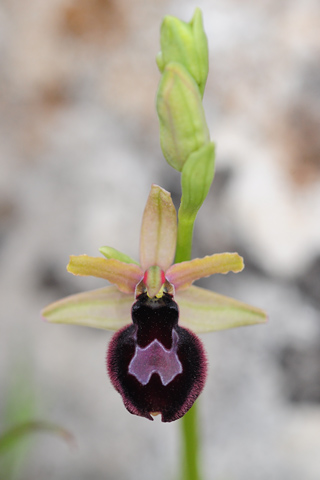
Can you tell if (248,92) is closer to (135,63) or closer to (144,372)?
(135,63)

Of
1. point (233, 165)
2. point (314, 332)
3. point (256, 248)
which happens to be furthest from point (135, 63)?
point (314, 332)

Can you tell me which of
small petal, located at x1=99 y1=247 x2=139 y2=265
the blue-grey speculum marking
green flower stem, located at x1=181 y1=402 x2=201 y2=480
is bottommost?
green flower stem, located at x1=181 y1=402 x2=201 y2=480

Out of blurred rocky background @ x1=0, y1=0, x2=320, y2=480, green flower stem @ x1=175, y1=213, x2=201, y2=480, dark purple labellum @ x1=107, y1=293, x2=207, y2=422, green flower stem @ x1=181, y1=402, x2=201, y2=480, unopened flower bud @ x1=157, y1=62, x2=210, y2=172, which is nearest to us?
unopened flower bud @ x1=157, y1=62, x2=210, y2=172

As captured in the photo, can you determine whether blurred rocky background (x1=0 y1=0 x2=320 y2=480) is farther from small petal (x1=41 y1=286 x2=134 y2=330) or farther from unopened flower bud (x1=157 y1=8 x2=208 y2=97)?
unopened flower bud (x1=157 y1=8 x2=208 y2=97)

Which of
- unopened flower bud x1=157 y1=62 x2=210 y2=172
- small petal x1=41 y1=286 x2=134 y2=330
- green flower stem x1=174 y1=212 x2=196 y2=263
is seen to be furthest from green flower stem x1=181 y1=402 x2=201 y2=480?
unopened flower bud x1=157 y1=62 x2=210 y2=172

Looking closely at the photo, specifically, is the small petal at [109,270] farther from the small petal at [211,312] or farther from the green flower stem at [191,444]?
the green flower stem at [191,444]

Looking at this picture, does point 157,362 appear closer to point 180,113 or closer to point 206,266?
point 206,266

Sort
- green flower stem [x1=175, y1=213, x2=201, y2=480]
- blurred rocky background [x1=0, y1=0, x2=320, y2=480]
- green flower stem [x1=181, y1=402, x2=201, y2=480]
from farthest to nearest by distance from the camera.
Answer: blurred rocky background [x1=0, y1=0, x2=320, y2=480]
green flower stem [x1=181, y1=402, x2=201, y2=480]
green flower stem [x1=175, y1=213, x2=201, y2=480]
